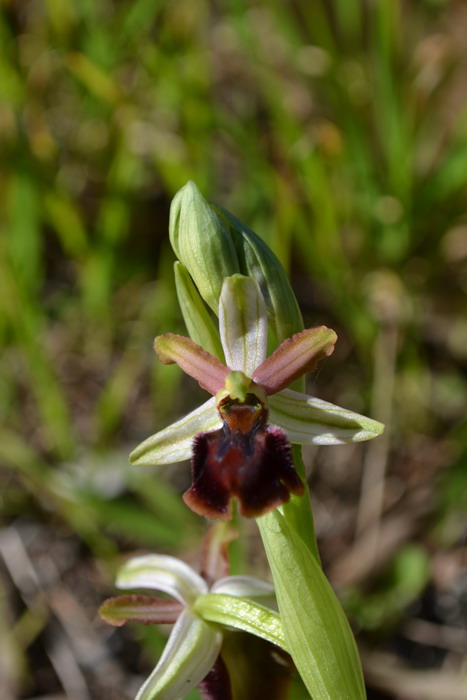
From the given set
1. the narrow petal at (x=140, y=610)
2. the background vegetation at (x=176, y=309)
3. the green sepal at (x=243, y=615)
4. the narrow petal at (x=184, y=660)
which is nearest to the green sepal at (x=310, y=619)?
the green sepal at (x=243, y=615)

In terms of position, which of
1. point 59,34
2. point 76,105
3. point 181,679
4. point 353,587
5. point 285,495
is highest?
point 59,34

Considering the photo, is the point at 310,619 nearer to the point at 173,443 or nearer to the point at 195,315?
the point at 173,443

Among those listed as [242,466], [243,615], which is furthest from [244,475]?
[243,615]

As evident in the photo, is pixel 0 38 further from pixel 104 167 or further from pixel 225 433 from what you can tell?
pixel 225 433

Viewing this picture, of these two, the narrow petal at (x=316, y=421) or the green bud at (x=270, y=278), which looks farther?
the green bud at (x=270, y=278)

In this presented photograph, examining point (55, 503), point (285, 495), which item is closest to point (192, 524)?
point (55, 503)

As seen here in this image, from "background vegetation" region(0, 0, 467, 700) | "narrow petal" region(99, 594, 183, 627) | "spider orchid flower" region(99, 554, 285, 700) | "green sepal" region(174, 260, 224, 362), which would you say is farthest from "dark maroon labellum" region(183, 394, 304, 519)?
"background vegetation" region(0, 0, 467, 700)

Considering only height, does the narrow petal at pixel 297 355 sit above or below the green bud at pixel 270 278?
below

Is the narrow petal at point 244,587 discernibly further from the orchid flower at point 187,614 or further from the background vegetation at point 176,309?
the background vegetation at point 176,309
